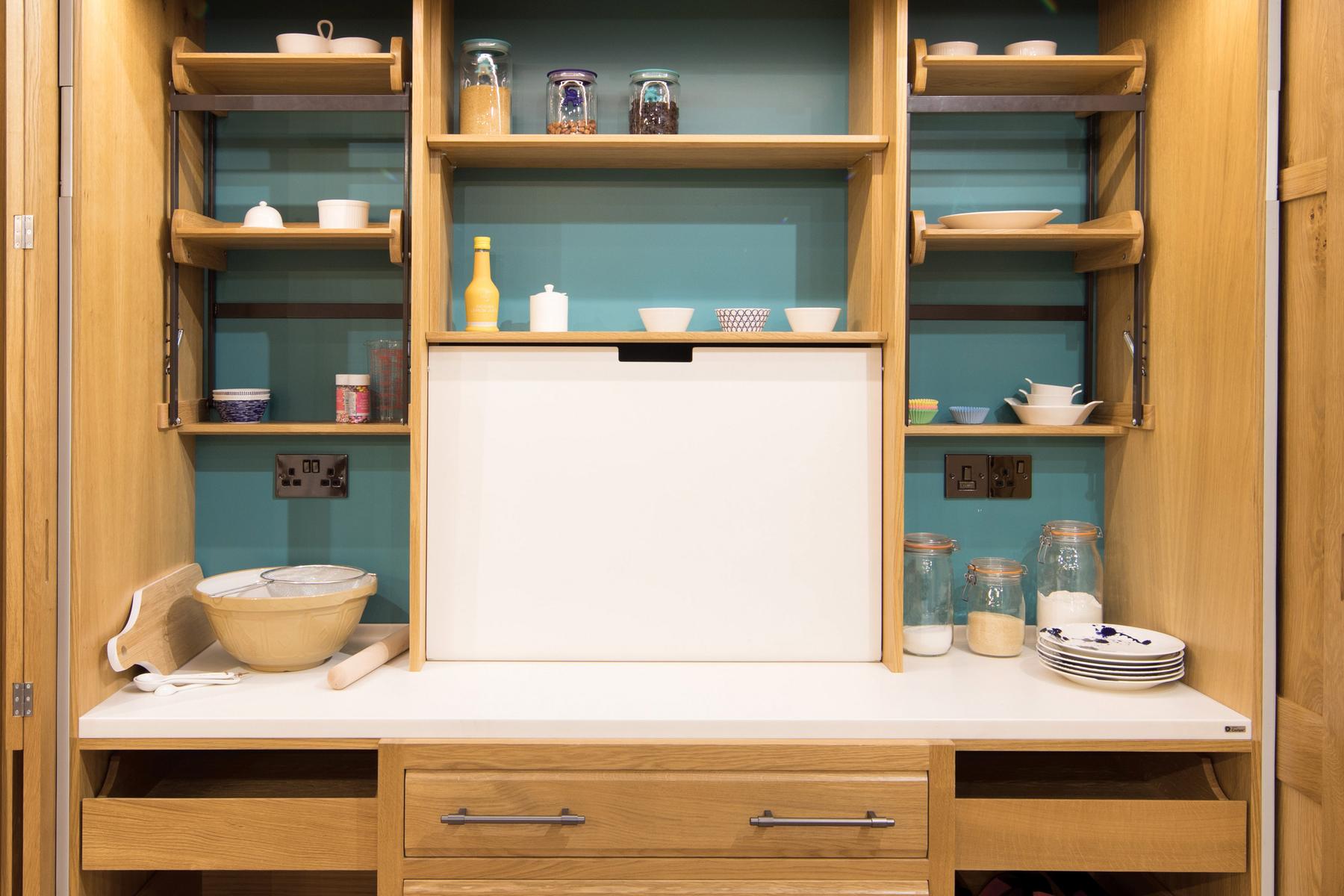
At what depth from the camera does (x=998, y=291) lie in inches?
87.8

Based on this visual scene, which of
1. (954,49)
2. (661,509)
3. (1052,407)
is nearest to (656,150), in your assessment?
(954,49)

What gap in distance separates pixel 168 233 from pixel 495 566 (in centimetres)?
95

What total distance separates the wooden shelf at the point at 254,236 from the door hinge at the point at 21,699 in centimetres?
85

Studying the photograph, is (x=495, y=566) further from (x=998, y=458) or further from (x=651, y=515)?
(x=998, y=458)

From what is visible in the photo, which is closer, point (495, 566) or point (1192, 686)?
point (1192, 686)

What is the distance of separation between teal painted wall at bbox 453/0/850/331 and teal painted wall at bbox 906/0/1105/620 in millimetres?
224

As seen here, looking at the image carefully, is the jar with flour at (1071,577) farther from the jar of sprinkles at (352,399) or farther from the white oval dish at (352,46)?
the white oval dish at (352,46)

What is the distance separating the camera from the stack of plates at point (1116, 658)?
5.75ft

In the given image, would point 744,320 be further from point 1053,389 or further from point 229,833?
point 229,833

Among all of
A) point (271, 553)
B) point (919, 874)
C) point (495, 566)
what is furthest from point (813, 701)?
point (271, 553)

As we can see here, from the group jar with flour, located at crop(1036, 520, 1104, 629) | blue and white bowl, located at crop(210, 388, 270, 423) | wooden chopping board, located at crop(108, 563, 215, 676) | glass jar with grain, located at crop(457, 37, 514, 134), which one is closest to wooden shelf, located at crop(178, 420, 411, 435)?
blue and white bowl, located at crop(210, 388, 270, 423)

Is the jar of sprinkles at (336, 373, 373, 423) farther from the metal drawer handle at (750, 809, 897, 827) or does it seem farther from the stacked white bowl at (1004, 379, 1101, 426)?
the stacked white bowl at (1004, 379, 1101, 426)

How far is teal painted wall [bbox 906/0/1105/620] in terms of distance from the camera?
220 cm

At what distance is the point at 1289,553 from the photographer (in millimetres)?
1587
